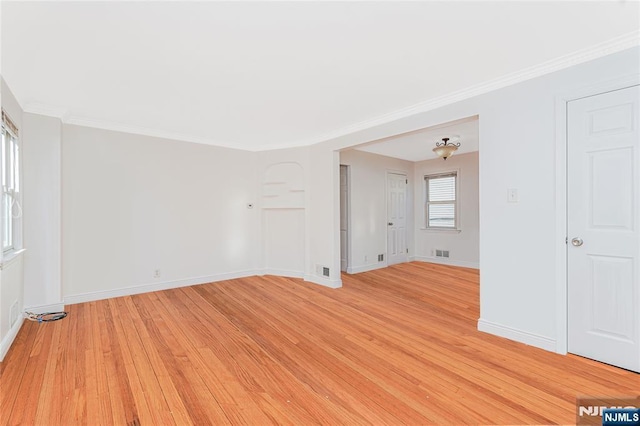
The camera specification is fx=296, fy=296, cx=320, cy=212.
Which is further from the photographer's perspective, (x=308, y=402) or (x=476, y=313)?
(x=476, y=313)

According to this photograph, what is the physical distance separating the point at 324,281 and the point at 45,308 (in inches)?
144

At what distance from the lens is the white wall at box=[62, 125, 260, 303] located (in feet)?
13.2

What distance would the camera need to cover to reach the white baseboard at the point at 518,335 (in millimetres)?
2592

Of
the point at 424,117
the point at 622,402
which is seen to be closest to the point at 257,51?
the point at 424,117

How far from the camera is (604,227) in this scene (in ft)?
7.76

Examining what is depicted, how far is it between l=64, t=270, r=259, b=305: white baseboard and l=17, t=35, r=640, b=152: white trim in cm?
231

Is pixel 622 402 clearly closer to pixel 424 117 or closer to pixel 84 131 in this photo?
pixel 424 117

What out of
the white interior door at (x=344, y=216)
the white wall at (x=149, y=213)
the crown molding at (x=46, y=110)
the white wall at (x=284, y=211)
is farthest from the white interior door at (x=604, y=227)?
the crown molding at (x=46, y=110)

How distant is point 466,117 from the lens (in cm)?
309

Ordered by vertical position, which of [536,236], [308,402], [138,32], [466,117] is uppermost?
[138,32]

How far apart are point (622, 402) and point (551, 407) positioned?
483 mm

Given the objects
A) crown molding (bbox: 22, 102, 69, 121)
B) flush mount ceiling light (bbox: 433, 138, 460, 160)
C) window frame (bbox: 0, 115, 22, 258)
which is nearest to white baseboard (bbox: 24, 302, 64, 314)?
window frame (bbox: 0, 115, 22, 258)

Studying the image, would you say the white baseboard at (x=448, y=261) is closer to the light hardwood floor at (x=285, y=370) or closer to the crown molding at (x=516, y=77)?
the light hardwood floor at (x=285, y=370)

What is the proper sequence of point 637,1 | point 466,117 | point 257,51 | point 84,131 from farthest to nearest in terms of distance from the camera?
point 84,131
point 466,117
point 257,51
point 637,1
